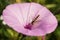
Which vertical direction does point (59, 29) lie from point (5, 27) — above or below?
below

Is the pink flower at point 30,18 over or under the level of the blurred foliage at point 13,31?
over

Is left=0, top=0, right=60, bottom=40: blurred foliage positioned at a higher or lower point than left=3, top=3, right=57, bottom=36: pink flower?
lower

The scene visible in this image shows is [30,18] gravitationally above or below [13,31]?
above

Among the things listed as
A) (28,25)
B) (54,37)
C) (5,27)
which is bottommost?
(54,37)

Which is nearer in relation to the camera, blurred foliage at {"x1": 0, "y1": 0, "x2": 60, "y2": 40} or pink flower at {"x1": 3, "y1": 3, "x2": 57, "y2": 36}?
pink flower at {"x1": 3, "y1": 3, "x2": 57, "y2": 36}

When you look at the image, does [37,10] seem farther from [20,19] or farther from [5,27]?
[5,27]

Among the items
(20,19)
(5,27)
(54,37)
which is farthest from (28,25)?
(54,37)

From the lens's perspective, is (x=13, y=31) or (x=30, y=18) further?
(x=13, y=31)

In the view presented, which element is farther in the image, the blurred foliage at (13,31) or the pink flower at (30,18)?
the blurred foliage at (13,31)
